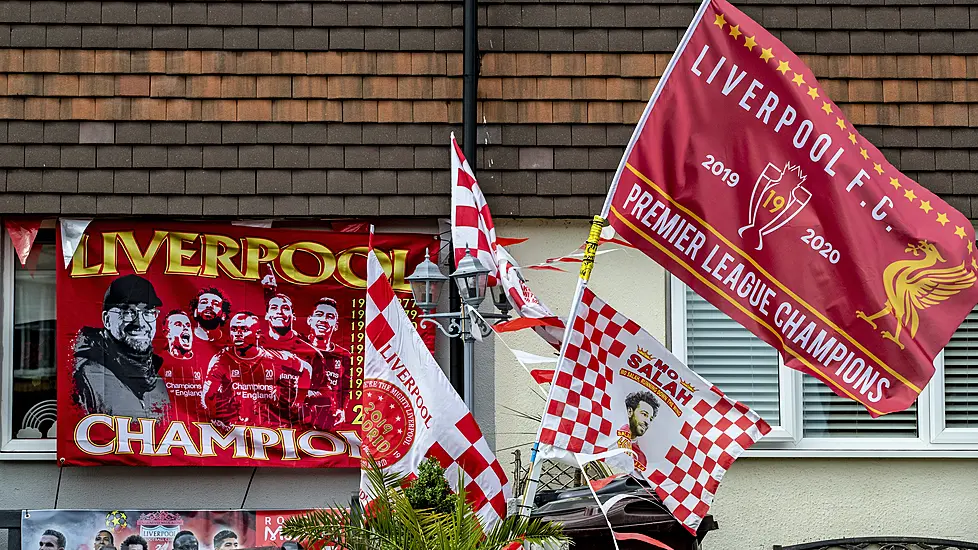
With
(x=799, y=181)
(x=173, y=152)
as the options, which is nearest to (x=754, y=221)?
(x=799, y=181)

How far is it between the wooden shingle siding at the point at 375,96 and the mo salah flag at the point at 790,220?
7.60 ft

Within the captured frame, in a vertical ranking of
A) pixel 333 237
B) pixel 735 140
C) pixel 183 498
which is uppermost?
pixel 333 237

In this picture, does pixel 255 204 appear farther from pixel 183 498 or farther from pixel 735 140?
pixel 735 140

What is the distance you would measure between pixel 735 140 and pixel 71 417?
4432mm

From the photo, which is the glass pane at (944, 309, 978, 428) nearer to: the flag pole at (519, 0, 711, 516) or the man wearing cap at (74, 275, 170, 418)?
the flag pole at (519, 0, 711, 516)

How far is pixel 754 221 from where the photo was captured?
3.92 meters

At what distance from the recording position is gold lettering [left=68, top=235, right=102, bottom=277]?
615cm

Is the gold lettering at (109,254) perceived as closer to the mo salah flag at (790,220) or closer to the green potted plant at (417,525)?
the green potted plant at (417,525)

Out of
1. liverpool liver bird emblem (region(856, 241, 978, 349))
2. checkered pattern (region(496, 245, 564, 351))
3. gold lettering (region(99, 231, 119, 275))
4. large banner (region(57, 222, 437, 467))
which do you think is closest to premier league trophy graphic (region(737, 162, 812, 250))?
liverpool liver bird emblem (region(856, 241, 978, 349))

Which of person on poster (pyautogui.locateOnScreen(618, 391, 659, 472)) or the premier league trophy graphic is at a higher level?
the premier league trophy graphic

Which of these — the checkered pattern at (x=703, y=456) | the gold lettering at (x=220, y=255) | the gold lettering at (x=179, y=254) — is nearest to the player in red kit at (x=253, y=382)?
the gold lettering at (x=220, y=255)

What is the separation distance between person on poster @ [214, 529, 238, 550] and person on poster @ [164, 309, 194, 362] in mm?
1116

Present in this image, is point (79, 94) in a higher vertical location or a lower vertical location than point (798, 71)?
higher

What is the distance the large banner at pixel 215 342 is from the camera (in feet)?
20.1
